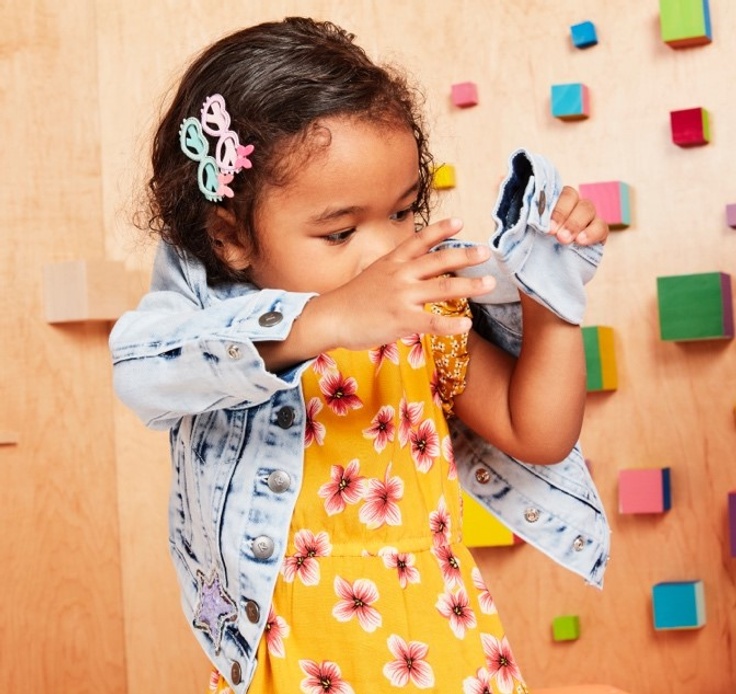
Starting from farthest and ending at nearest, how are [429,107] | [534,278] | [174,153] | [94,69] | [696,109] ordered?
[94,69] → [429,107] → [696,109] → [174,153] → [534,278]

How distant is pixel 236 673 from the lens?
0.93 metres

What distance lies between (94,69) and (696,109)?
2.92 feet

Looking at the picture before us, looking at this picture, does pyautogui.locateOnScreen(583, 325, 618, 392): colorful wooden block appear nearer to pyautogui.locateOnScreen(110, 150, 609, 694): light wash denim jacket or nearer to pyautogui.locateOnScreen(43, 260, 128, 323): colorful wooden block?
pyautogui.locateOnScreen(110, 150, 609, 694): light wash denim jacket

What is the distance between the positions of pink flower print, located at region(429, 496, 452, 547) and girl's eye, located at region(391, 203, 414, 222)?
0.23 meters

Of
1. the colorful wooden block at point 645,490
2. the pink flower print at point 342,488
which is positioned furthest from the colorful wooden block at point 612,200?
the pink flower print at point 342,488

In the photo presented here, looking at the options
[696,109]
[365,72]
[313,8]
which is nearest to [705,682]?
[696,109]

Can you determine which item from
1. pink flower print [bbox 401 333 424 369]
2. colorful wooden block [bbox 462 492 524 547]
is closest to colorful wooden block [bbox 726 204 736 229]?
colorful wooden block [bbox 462 492 524 547]

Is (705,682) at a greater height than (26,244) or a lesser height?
lesser

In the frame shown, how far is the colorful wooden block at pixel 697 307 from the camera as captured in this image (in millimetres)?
1438

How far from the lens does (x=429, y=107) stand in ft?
5.46

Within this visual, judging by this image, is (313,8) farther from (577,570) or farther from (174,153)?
(577,570)

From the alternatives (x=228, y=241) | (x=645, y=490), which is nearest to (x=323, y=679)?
(x=228, y=241)

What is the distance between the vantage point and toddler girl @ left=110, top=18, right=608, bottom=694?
35.2 inches

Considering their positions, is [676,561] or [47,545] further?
[47,545]
